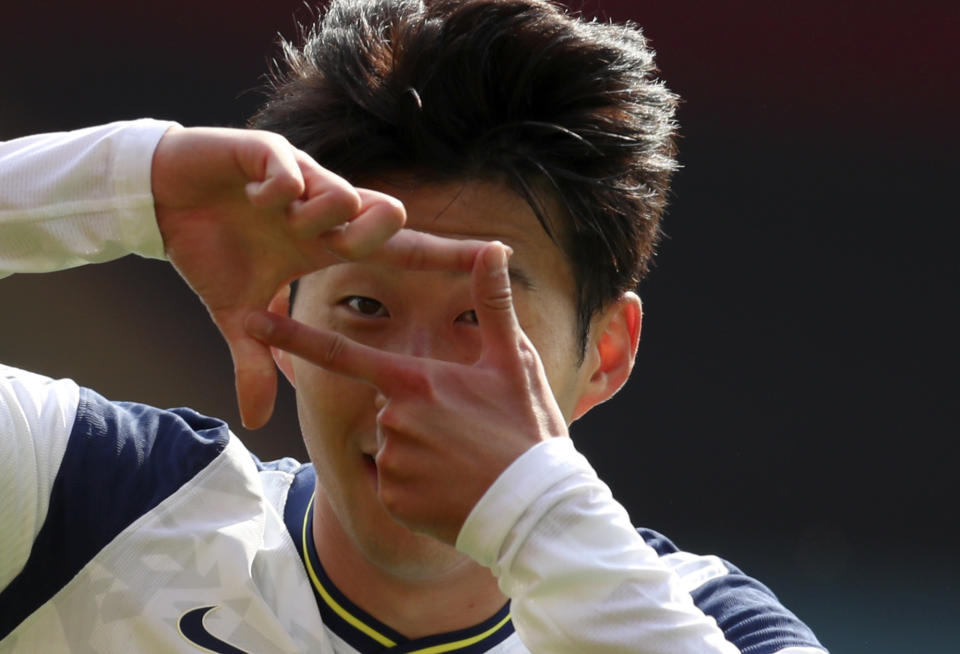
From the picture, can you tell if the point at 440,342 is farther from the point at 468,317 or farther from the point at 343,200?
the point at 343,200

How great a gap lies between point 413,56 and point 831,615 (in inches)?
85.7

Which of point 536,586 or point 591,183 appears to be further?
point 591,183

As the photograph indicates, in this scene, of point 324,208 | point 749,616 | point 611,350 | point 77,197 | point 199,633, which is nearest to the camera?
point 324,208

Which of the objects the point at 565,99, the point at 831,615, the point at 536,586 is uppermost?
the point at 565,99

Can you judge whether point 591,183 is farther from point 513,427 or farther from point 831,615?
point 831,615

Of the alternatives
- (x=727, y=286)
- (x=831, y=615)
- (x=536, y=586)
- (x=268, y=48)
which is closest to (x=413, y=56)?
(x=536, y=586)

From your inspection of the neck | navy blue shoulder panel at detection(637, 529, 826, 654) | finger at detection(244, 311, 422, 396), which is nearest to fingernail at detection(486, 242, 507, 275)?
finger at detection(244, 311, 422, 396)

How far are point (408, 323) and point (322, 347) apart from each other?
0.33 metres

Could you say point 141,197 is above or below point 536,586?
above

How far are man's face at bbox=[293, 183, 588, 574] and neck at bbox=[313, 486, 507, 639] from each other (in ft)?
0.09

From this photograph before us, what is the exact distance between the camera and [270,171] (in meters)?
0.94

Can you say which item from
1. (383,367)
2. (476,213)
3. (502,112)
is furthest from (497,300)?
(502,112)

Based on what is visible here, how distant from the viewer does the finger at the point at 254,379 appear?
3.27ft

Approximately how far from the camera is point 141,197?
3.32 feet
